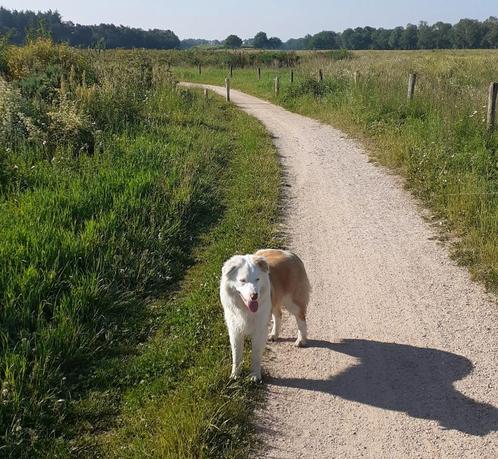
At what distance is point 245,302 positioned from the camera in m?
4.19

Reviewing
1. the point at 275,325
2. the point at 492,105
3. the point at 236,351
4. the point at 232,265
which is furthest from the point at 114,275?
the point at 492,105

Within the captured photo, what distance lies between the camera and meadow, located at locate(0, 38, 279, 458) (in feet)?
13.2

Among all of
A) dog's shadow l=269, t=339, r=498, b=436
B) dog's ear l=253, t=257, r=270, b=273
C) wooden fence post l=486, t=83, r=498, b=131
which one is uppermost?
wooden fence post l=486, t=83, r=498, b=131

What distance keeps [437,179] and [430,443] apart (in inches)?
256

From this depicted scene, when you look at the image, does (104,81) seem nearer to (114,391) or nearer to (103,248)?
(103,248)

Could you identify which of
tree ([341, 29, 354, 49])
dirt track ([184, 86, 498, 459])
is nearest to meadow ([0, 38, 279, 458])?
dirt track ([184, 86, 498, 459])

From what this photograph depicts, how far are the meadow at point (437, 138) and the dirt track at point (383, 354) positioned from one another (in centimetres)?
43

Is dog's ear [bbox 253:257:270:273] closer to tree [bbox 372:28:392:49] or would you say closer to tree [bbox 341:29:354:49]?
tree [bbox 372:28:392:49]

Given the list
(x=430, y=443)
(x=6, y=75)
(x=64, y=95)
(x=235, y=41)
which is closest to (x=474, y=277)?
(x=430, y=443)

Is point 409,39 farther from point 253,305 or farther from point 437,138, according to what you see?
point 253,305

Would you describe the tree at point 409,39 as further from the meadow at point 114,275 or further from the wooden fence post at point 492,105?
the meadow at point 114,275

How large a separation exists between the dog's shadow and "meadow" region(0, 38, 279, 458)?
34.8 inches

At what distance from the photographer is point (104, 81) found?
547 inches

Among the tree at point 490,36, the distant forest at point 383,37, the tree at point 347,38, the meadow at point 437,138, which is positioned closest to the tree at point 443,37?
the distant forest at point 383,37
